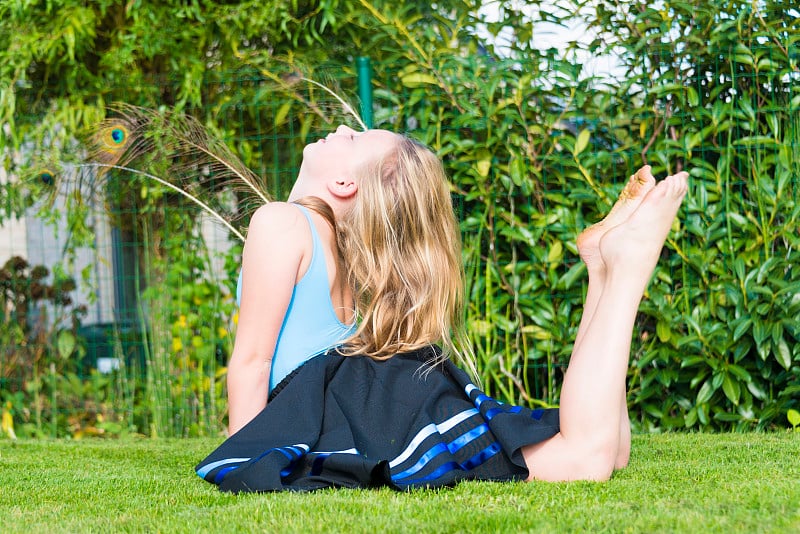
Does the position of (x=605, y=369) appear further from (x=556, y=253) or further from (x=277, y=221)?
(x=556, y=253)

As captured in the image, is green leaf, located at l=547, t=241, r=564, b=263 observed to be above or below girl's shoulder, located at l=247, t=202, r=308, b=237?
below

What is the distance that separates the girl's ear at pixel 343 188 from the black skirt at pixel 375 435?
1.63ft

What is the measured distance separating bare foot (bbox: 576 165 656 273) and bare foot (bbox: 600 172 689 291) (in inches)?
6.2

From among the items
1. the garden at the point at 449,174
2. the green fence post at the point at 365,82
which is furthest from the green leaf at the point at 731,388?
Answer: the green fence post at the point at 365,82

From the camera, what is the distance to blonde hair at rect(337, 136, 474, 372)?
7.69 feet

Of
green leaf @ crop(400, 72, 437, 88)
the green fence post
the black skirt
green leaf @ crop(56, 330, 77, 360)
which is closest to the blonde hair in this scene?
the black skirt

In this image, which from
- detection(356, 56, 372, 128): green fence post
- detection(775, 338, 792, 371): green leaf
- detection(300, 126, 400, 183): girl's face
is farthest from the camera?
detection(356, 56, 372, 128): green fence post

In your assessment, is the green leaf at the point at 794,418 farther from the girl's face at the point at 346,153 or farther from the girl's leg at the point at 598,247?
the girl's face at the point at 346,153

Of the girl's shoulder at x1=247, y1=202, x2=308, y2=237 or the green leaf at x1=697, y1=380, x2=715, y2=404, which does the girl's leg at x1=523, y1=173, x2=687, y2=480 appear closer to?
the girl's shoulder at x1=247, y1=202, x2=308, y2=237

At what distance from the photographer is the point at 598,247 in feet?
7.52

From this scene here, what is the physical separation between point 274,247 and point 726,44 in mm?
2183

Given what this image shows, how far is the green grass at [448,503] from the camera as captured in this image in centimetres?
158

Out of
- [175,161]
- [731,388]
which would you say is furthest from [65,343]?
[731,388]

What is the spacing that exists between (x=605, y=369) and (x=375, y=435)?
57 centimetres
